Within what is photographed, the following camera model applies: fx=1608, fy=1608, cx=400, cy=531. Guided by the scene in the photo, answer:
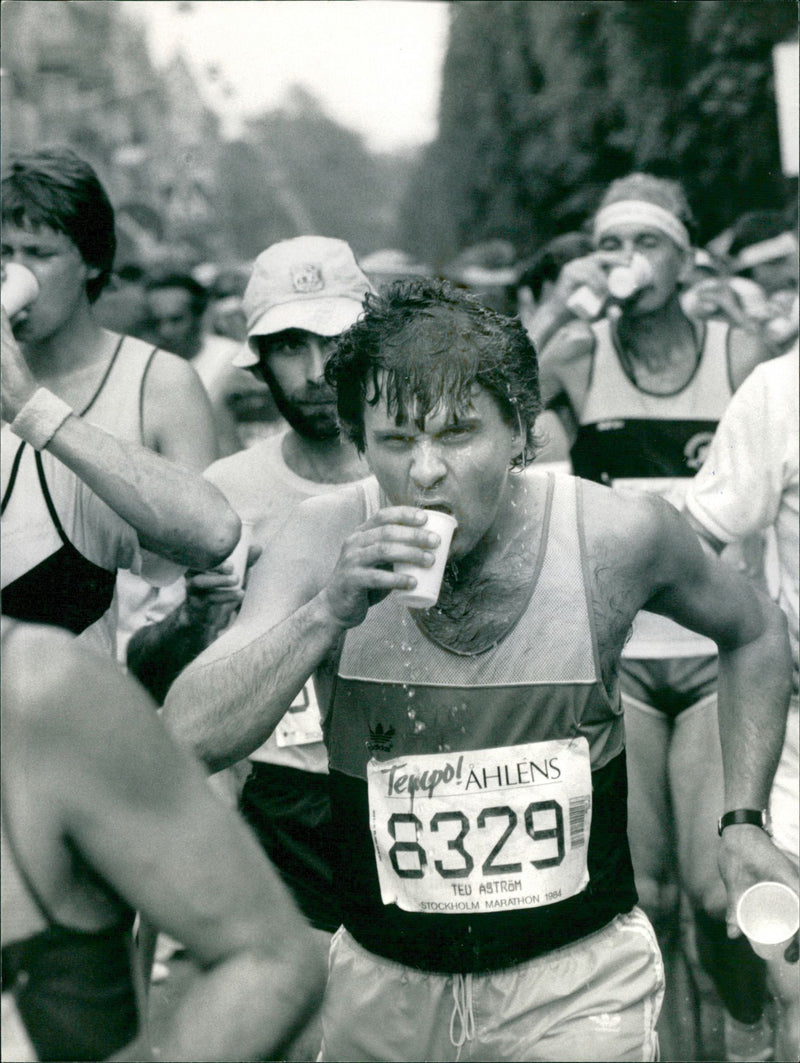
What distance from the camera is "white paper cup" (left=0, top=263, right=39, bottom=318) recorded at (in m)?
3.83

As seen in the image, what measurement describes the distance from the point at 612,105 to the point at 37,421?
15.7 meters

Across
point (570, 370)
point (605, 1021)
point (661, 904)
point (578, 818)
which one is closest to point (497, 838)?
point (578, 818)

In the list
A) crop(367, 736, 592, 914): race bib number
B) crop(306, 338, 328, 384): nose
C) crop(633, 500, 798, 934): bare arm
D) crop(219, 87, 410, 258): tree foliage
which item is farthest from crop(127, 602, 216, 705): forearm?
crop(219, 87, 410, 258): tree foliage

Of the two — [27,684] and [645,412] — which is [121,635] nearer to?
[645,412]

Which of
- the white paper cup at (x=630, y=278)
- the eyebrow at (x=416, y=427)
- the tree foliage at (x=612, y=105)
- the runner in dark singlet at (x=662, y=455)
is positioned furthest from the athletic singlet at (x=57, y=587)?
the tree foliage at (x=612, y=105)

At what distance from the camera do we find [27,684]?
1.72m

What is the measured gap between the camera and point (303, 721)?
161 inches

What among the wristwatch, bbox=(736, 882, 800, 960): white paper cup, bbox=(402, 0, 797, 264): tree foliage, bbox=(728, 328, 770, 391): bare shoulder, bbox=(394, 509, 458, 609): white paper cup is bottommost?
bbox=(402, 0, 797, 264): tree foliage

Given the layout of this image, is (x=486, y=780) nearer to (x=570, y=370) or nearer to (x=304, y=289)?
(x=304, y=289)

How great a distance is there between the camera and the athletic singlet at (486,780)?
298 cm

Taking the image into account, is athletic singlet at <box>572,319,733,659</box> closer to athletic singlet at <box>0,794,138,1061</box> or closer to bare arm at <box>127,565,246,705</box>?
bare arm at <box>127,565,246,705</box>

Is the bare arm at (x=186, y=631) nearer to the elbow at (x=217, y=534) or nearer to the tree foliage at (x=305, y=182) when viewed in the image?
the elbow at (x=217, y=534)

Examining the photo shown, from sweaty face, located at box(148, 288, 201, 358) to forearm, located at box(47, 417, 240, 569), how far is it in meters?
4.55

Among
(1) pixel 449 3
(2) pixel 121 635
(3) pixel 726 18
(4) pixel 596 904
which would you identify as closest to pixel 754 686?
(4) pixel 596 904
